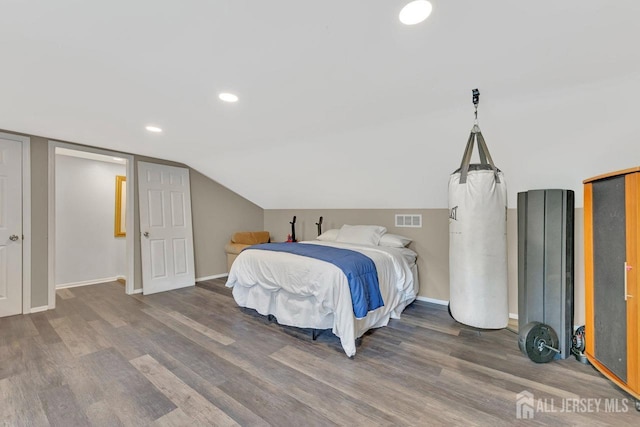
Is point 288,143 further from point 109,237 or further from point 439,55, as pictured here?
point 109,237

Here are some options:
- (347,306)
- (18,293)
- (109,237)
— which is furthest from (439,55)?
(109,237)

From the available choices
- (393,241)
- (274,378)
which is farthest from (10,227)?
(393,241)

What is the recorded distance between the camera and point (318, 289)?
97.5 inches

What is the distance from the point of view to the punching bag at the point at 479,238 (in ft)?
6.44

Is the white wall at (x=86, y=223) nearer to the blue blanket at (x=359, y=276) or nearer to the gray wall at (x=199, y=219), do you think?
the gray wall at (x=199, y=219)

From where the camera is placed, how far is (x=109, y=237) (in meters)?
4.93

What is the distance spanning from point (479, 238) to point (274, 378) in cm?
184

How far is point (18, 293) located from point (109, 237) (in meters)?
1.80

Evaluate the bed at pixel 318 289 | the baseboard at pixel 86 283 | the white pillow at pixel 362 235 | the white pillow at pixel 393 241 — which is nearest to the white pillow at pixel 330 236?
the white pillow at pixel 362 235

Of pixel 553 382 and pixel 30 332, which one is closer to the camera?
pixel 553 382

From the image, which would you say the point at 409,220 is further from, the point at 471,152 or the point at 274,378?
the point at 274,378

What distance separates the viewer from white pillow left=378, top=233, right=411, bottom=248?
358 cm

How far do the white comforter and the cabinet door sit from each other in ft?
5.17

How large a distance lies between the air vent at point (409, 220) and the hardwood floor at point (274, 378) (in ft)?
4.31
